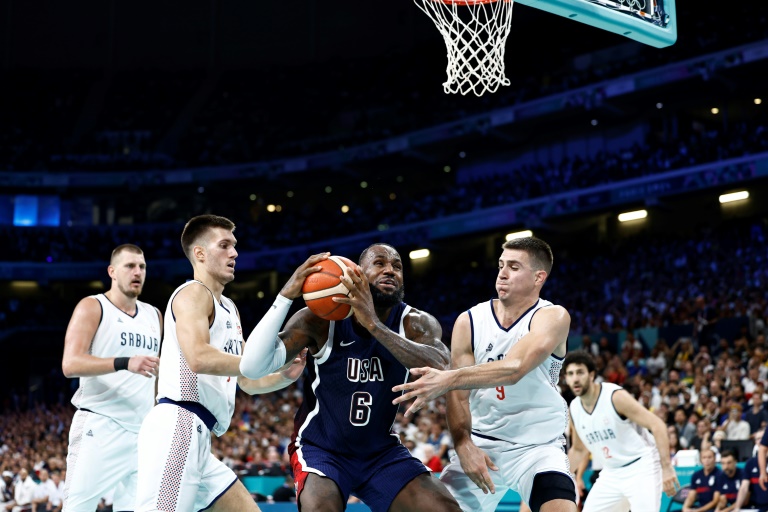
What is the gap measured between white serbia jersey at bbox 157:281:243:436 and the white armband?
0.61 m

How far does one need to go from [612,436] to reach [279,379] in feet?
14.0

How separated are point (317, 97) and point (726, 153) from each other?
19.2 meters

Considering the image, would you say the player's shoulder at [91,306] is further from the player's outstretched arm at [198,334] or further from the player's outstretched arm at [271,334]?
the player's outstretched arm at [271,334]

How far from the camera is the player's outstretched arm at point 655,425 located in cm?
813

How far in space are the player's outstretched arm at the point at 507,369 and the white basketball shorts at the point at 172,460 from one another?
1.29m

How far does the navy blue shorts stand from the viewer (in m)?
5.21

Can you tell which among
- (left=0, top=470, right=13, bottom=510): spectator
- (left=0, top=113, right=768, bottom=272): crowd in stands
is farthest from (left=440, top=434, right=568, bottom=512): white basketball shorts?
(left=0, top=113, right=768, bottom=272): crowd in stands

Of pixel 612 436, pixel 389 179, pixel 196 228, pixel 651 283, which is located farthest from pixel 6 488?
pixel 389 179

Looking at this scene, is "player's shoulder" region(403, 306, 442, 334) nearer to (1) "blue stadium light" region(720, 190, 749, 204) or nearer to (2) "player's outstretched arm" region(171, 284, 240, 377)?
(2) "player's outstretched arm" region(171, 284, 240, 377)

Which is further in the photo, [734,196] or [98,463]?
[734,196]

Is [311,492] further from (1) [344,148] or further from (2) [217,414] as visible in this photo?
(1) [344,148]

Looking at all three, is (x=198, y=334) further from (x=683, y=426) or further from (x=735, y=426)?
(x=683, y=426)

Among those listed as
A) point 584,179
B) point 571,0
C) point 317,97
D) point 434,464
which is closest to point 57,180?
point 317,97

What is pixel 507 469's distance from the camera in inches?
235
